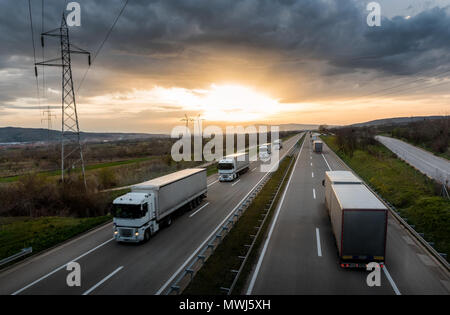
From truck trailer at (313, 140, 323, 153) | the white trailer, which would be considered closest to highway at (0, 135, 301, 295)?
the white trailer

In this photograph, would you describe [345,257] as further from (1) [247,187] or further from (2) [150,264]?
(1) [247,187]

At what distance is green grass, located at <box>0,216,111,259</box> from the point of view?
1537cm

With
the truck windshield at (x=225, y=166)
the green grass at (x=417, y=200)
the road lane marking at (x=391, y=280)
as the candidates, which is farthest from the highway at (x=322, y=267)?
the truck windshield at (x=225, y=166)

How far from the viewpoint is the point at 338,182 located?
17812 millimetres

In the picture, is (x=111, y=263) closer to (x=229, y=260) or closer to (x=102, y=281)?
(x=102, y=281)

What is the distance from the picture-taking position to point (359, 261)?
1145 centimetres

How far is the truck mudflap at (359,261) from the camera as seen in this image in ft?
36.9

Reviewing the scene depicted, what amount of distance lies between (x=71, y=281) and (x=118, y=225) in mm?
4202

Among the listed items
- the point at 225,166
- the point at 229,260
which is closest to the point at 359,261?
the point at 229,260

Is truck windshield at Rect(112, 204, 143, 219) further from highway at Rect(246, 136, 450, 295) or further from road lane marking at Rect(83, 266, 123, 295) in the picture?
highway at Rect(246, 136, 450, 295)

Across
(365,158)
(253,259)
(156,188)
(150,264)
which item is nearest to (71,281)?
(150,264)

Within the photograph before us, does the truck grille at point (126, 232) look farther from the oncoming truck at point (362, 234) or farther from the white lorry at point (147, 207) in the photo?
the oncoming truck at point (362, 234)

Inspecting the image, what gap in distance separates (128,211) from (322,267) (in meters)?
10.9

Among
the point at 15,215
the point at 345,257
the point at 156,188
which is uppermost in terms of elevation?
the point at 156,188
